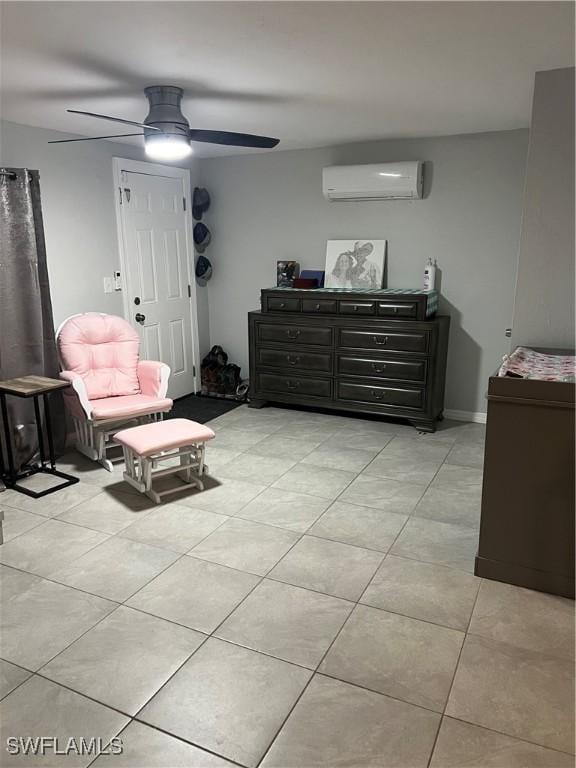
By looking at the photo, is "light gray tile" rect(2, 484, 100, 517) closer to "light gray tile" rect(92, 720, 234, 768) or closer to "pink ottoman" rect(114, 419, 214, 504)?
"pink ottoman" rect(114, 419, 214, 504)

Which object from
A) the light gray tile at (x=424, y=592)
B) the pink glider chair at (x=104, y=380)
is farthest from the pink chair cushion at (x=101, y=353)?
the light gray tile at (x=424, y=592)

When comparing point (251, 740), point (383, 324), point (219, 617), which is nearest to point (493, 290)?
point (383, 324)

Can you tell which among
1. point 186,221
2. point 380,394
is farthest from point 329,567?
point 186,221

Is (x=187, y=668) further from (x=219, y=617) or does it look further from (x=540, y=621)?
(x=540, y=621)

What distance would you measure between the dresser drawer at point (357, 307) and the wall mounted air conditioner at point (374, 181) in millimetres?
940

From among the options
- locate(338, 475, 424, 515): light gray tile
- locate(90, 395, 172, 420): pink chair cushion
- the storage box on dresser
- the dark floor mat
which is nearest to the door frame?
the dark floor mat

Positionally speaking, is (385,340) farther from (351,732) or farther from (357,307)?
(351,732)

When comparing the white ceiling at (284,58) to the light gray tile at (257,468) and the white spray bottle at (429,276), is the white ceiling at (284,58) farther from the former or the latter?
the light gray tile at (257,468)

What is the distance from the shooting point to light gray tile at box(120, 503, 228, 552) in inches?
115

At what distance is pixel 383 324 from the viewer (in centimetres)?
458

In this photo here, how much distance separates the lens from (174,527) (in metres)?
3.08

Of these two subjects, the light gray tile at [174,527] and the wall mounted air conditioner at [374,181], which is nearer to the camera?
the light gray tile at [174,527]

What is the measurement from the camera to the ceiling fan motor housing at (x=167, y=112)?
2.96 meters

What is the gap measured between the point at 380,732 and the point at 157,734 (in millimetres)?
716
